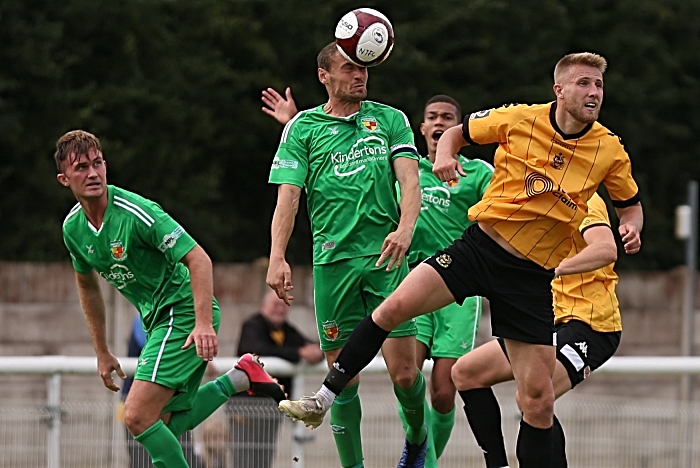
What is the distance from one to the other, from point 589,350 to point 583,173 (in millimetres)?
1321

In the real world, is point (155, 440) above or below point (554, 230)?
below

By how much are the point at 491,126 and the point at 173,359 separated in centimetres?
228

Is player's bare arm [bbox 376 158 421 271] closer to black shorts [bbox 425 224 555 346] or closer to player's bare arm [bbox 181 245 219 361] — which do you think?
black shorts [bbox 425 224 555 346]

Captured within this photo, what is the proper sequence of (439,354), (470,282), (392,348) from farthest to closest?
1. (439,354)
2. (392,348)
3. (470,282)

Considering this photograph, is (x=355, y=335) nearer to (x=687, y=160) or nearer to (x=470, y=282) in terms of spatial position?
(x=470, y=282)

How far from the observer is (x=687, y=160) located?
17.2m

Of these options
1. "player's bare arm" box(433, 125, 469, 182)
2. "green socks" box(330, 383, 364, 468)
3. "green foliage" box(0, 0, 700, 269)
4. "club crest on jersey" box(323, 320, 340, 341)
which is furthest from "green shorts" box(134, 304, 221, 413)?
"green foliage" box(0, 0, 700, 269)

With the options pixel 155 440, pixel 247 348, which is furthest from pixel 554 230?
pixel 247 348

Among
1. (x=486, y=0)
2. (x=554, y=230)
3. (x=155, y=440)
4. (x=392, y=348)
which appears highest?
(x=486, y=0)

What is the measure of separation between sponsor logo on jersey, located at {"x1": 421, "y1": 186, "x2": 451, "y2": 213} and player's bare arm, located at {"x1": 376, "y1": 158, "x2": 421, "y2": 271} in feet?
3.91

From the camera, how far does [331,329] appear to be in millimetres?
7871

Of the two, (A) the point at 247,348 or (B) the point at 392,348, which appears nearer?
(B) the point at 392,348

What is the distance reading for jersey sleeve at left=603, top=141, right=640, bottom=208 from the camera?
7.32 metres

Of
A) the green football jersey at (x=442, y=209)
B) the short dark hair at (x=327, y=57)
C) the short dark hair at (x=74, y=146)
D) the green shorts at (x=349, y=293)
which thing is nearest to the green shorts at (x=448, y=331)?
the green football jersey at (x=442, y=209)
